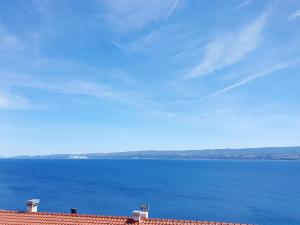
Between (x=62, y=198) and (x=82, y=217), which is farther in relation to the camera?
(x=62, y=198)

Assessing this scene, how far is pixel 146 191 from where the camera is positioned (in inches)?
4466

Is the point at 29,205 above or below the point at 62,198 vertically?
above

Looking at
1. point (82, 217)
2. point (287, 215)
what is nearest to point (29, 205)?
point (82, 217)

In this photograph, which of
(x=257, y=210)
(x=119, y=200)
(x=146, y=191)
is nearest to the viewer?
(x=257, y=210)

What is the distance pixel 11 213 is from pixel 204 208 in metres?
65.1

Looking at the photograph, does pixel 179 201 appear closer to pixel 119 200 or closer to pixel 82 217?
pixel 119 200

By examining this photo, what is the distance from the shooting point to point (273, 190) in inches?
4523

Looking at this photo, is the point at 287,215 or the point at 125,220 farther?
the point at 287,215

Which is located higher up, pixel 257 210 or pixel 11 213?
pixel 11 213

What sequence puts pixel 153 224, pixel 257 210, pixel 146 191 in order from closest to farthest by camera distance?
1. pixel 153 224
2. pixel 257 210
3. pixel 146 191

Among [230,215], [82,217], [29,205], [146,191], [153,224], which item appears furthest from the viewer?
[146,191]

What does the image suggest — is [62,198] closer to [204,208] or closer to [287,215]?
[204,208]

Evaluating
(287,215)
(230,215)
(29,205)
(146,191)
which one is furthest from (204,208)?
(29,205)

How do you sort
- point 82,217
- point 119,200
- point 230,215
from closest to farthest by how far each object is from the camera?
point 82,217, point 230,215, point 119,200
